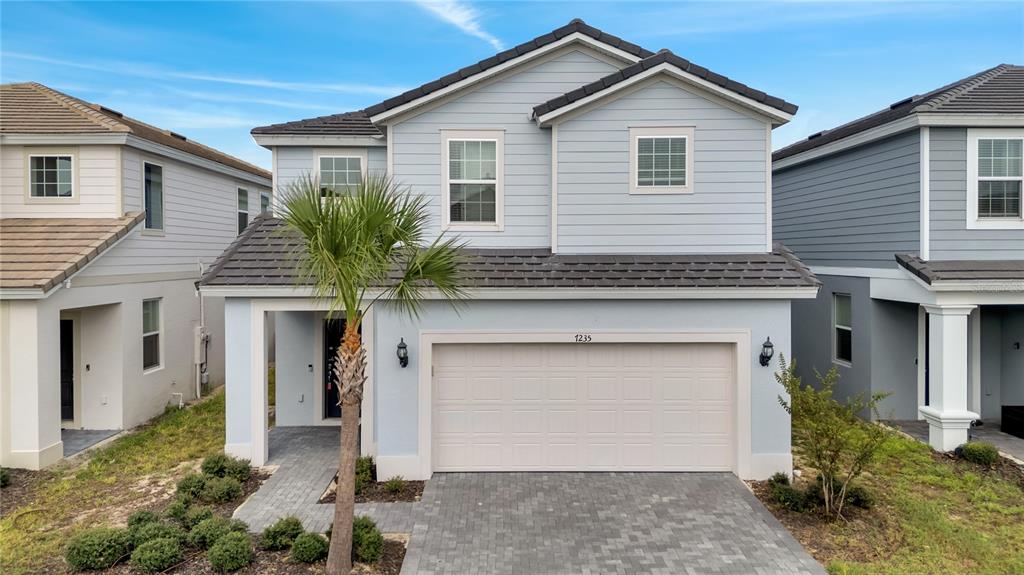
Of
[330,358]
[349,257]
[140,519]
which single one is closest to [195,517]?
[140,519]

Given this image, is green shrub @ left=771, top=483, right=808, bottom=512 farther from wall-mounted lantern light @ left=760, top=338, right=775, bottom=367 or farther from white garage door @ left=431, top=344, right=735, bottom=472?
wall-mounted lantern light @ left=760, top=338, right=775, bottom=367

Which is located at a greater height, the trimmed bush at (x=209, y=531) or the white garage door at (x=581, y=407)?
the white garage door at (x=581, y=407)

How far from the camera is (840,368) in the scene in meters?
12.4

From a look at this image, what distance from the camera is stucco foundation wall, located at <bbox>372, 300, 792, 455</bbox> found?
333 inches

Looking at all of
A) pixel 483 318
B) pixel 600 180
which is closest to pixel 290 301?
pixel 483 318

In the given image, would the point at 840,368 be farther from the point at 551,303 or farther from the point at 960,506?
the point at 551,303

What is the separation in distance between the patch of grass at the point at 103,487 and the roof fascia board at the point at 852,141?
13.6 m

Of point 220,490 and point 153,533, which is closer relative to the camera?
point 153,533

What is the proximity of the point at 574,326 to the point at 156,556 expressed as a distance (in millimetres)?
5865

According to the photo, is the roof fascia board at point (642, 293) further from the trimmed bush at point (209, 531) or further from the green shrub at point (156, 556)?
the green shrub at point (156, 556)

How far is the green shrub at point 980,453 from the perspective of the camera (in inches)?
355

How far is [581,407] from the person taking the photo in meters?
8.75

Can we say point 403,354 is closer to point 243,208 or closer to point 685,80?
point 685,80

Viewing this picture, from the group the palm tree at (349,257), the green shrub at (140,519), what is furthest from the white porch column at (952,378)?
the green shrub at (140,519)
